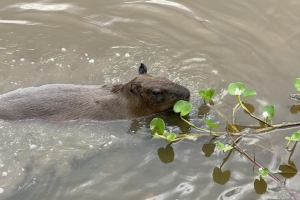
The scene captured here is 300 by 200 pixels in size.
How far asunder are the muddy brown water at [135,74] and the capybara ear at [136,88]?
36 cm

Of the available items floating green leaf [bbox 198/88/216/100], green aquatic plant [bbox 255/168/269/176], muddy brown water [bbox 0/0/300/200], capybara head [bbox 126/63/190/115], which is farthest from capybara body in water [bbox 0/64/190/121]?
green aquatic plant [bbox 255/168/269/176]

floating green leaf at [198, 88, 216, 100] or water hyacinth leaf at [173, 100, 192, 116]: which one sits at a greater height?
floating green leaf at [198, 88, 216, 100]

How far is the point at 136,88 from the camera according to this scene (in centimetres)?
571

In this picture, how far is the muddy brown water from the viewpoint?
498 cm

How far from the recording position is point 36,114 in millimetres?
5488

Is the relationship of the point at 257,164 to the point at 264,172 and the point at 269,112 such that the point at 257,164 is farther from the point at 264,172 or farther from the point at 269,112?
the point at 269,112

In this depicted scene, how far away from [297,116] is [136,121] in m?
1.88

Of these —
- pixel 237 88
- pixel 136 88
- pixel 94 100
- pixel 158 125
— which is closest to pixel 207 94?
pixel 237 88

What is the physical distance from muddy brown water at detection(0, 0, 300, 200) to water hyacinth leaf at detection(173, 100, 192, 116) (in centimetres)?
35

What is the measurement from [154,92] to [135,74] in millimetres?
972

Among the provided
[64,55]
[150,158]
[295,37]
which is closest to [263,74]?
[295,37]

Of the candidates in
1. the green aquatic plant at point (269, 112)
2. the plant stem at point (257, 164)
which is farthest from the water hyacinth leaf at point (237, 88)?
the plant stem at point (257, 164)

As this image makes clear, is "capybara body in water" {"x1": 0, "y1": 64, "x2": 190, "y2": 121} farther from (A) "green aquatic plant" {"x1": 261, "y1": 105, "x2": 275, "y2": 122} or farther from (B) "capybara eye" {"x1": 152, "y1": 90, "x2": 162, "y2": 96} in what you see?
(A) "green aquatic plant" {"x1": 261, "y1": 105, "x2": 275, "y2": 122}

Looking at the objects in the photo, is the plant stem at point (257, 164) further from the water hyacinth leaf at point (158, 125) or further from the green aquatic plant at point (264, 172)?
the water hyacinth leaf at point (158, 125)
